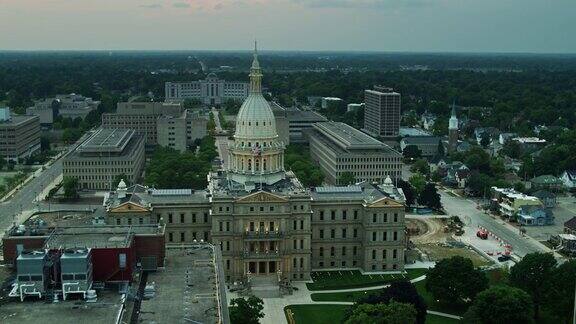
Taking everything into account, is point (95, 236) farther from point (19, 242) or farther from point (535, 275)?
point (535, 275)

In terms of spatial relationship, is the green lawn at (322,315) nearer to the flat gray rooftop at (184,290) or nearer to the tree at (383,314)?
the tree at (383,314)

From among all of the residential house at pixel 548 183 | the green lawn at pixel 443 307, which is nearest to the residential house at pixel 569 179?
the residential house at pixel 548 183

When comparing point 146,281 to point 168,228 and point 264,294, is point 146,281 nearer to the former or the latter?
point 264,294

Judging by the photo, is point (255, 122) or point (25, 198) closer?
point (255, 122)

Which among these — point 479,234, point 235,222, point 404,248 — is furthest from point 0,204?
point 479,234

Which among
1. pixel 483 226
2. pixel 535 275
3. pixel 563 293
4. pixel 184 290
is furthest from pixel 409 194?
pixel 184 290
